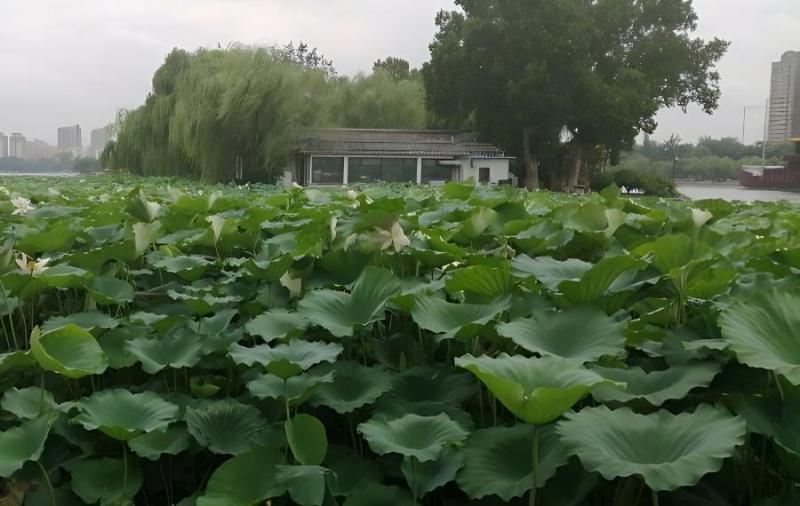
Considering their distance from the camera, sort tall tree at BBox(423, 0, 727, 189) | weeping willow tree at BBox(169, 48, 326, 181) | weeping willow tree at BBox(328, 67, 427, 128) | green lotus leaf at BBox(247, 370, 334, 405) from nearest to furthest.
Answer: green lotus leaf at BBox(247, 370, 334, 405)
weeping willow tree at BBox(169, 48, 326, 181)
tall tree at BBox(423, 0, 727, 189)
weeping willow tree at BBox(328, 67, 427, 128)

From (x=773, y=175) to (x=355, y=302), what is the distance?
4624cm

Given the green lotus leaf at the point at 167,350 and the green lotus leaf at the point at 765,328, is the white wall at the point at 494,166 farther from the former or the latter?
the green lotus leaf at the point at 765,328

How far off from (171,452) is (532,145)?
28660mm

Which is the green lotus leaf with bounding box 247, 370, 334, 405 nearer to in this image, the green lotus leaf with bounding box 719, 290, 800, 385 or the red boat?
the green lotus leaf with bounding box 719, 290, 800, 385

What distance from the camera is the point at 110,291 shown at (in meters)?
1.20

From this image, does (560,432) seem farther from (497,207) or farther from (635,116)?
(635,116)

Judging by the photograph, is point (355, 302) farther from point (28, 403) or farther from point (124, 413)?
point (28, 403)

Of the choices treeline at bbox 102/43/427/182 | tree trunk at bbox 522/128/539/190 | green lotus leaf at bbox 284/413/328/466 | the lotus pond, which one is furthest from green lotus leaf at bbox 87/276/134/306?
tree trunk at bbox 522/128/539/190

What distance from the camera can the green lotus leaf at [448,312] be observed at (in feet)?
2.87

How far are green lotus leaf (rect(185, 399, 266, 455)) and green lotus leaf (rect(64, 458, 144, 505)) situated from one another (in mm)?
91

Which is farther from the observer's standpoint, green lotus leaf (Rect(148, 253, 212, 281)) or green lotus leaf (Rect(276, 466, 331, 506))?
green lotus leaf (Rect(148, 253, 212, 281))

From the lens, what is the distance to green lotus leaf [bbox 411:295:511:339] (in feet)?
2.87

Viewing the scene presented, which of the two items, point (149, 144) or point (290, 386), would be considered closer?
point (290, 386)

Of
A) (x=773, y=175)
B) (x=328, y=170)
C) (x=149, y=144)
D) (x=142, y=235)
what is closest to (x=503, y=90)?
(x=328, y=170)
